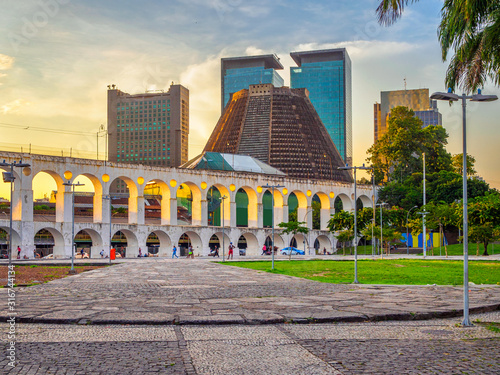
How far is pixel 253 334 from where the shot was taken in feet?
27.4

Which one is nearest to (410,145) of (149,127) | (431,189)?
(431,189)

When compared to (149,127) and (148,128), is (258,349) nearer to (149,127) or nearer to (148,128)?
(149,127)

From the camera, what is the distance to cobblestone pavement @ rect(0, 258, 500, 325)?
31.3 feet

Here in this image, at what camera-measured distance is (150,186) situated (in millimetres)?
109812

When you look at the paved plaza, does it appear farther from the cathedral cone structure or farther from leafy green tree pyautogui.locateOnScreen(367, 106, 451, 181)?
the cathedral cone structure

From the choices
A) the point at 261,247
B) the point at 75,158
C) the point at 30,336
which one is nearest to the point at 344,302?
the point at 30,336

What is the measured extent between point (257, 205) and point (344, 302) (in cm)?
5658

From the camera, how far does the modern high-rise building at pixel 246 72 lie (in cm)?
18225

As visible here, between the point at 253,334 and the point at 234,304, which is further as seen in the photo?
the point at 234,304

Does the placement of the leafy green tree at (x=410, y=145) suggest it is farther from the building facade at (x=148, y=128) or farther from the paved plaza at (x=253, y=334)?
the building facade at (x=148, y=128)

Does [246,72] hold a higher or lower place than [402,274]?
higher

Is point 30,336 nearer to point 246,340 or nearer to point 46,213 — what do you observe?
point 246,340

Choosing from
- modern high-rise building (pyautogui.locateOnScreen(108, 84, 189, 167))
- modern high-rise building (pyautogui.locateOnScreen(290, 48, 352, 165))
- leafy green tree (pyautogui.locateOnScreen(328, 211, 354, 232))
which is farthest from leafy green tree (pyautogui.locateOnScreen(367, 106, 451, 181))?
modern high-rise building (pyautogui.locateOnScreen(290, 48, 352, 165))

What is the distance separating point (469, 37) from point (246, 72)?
173052mm
